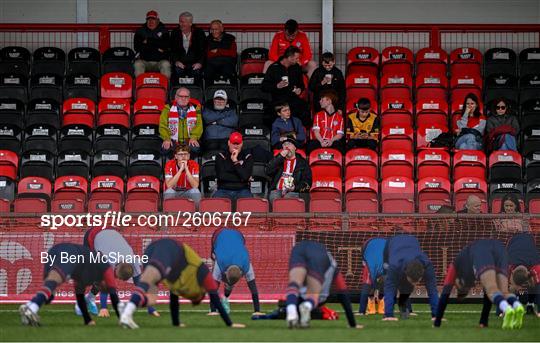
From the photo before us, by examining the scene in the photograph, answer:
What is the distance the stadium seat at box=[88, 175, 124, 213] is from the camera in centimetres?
2144

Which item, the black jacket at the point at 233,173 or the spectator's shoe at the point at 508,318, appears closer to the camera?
the spectator's shoe at the point at 508,318

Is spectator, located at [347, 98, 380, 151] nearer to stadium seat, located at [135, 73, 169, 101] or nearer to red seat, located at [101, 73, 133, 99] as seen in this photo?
stadium seat, located at [135, 73, 169, 101]

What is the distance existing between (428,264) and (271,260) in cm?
303

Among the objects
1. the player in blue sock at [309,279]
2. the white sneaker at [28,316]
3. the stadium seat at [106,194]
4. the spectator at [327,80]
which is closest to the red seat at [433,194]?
the spectator at [327,80]

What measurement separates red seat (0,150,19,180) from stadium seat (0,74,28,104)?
2173 millimetres

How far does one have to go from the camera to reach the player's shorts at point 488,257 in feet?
54.5

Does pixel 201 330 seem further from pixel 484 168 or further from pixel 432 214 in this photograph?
pixel 484 168

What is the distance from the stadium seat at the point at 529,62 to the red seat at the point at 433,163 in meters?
3.66

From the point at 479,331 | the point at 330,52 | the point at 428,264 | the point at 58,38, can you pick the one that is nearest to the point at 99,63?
the point at 58,38

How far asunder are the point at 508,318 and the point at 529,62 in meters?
10.8

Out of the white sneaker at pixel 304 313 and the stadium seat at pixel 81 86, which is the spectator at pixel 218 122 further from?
the white sneaker at pixel 304 313

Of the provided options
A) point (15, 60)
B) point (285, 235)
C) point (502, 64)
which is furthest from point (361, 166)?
point (15, 60)

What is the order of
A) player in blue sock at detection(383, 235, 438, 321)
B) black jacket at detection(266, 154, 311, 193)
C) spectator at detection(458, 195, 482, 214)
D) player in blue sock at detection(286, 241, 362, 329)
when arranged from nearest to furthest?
player in blue sock at detection(286, 241, 362, 329), player in blue sock at detection(383, 235, 438, 321), spectator at detection(458, 195, 482, 214), black jacket at detection(266, 154, 311, 193)

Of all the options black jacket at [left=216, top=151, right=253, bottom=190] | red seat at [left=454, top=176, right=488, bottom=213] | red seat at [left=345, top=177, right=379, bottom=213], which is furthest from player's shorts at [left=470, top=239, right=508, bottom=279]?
black jacket at [left=216, top=151, right=253, bottom=190]
